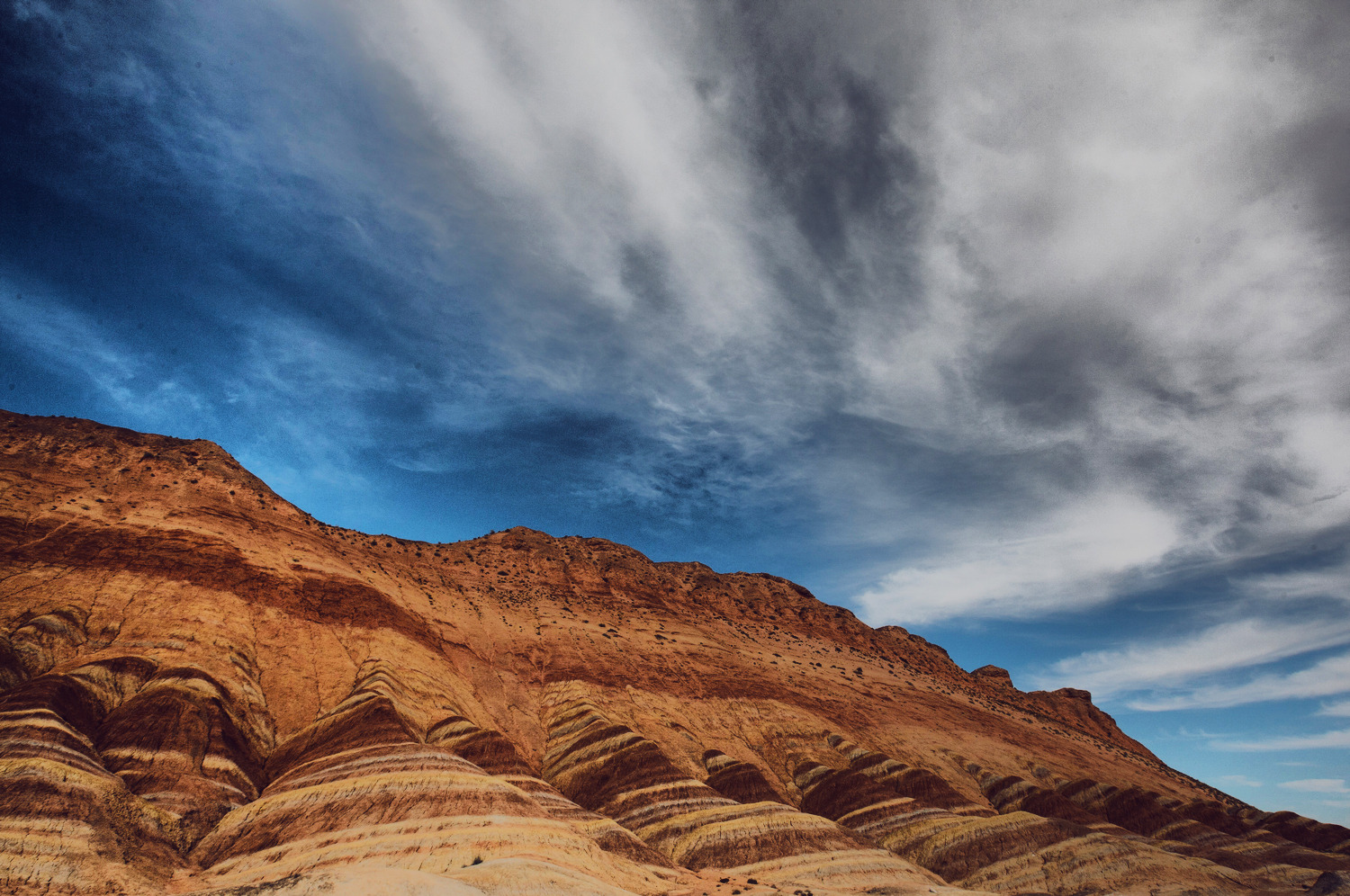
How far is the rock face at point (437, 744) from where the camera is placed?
2020 centimetres

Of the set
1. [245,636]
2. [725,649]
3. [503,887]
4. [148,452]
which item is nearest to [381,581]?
[245,636]

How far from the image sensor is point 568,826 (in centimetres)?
2400

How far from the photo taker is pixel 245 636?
36.3 metres

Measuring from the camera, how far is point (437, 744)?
34312mm

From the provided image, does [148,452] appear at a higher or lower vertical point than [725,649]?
higher

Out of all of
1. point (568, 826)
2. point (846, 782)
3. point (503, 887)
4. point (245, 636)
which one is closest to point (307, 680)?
point (245, 636)

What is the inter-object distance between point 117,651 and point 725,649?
5132 cm

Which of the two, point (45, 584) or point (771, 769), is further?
point (771, 769)

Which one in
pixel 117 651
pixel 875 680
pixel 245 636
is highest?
pixel 875 680

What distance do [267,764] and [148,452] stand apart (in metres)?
35.8

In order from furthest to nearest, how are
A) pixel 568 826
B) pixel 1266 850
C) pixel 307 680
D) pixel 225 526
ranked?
pixel 225 526 → pixel 1266 850 → pixel 307 680 → pixel 568 826

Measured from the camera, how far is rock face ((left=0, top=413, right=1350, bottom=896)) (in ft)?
66.3

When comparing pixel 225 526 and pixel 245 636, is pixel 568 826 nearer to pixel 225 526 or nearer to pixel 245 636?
pixel 245 636

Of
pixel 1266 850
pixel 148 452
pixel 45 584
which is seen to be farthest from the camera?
pixel 148 452
